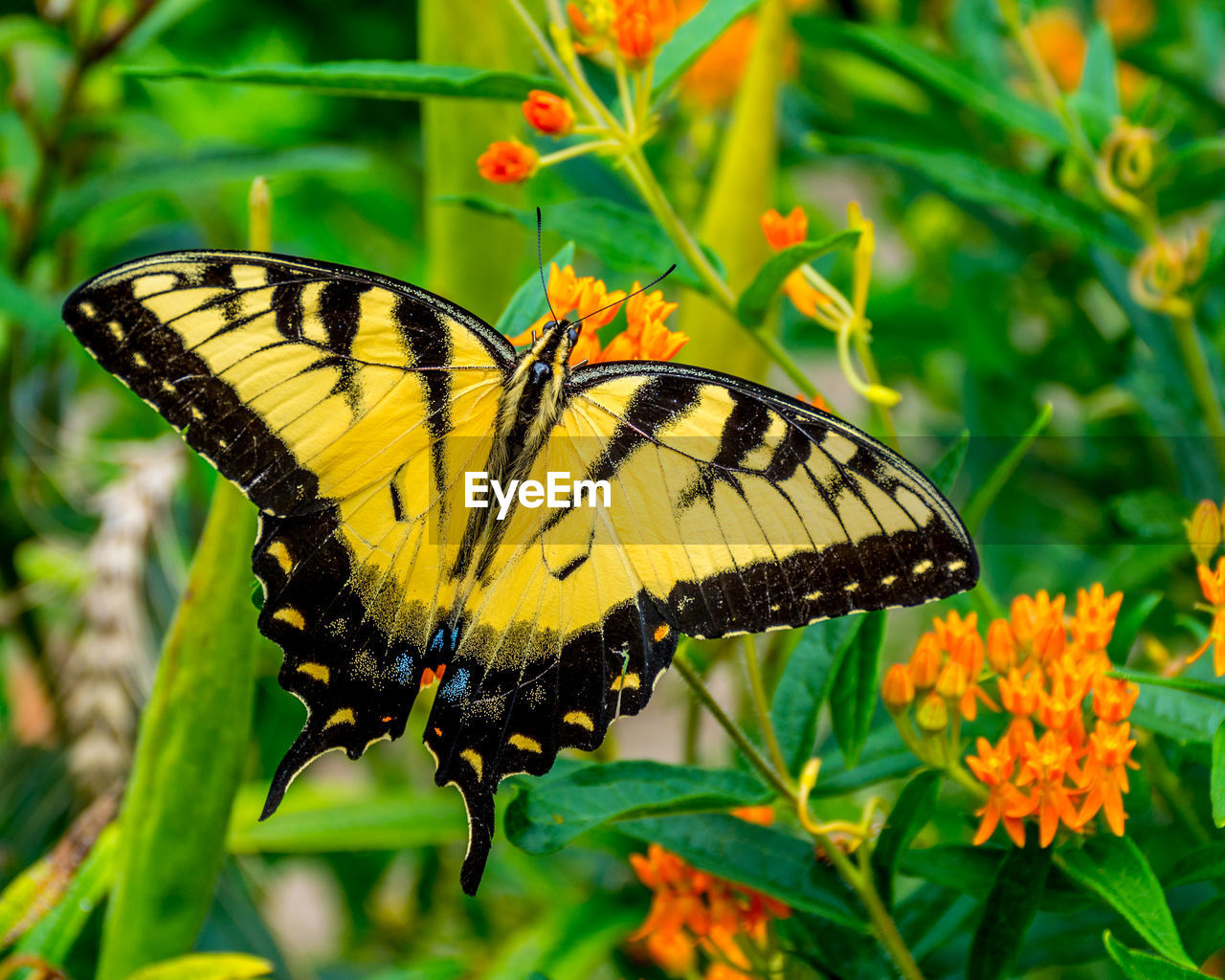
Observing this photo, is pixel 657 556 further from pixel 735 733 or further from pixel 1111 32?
pixel 1111 32

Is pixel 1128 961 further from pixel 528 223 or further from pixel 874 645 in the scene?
pixel 528 223

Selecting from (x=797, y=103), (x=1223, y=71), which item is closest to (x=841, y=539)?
(x=797, y=103)

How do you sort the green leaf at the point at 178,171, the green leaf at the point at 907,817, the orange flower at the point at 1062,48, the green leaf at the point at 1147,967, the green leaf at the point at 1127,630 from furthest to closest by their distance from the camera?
1. the orange flower at the point at 1062,48
2. the green leaf at the point at 178,171
3. the green leaf at the point at 1127,630
4. the green leaf at the point at 907,817
5. the green leaf at the point at 1147,967

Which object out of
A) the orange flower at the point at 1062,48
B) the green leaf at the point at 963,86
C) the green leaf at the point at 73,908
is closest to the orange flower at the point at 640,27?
the green leaf at the point at 963,86

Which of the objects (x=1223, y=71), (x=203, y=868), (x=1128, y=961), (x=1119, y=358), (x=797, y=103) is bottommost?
(x=1128, y=961)

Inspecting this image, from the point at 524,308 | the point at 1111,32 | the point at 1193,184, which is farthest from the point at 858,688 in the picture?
the point at 1111,32

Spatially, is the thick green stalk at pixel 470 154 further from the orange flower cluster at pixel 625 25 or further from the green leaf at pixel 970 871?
the green leaf at pixel 970 871

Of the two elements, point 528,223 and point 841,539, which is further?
point 528,223
